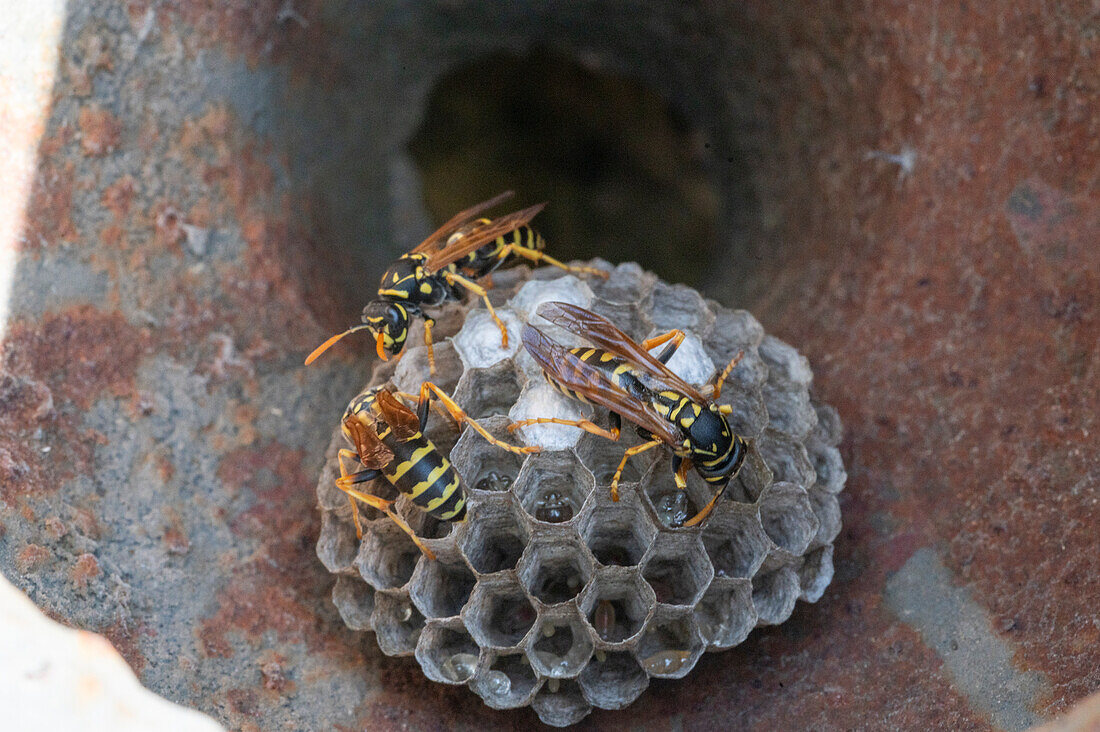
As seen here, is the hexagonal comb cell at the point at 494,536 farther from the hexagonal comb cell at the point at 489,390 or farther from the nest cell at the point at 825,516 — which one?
the nest cell at the point at 825,516

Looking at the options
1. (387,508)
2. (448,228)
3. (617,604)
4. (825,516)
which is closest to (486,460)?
(387,508)

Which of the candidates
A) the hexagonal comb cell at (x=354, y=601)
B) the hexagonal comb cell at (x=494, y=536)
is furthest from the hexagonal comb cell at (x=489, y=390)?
the hexagonal comb cell at (x=354, y=601)

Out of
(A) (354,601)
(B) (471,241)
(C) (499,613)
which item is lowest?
(A) (354,601)

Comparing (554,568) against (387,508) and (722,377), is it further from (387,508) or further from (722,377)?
(722,377)

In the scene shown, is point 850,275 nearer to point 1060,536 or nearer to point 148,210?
point 1060,536

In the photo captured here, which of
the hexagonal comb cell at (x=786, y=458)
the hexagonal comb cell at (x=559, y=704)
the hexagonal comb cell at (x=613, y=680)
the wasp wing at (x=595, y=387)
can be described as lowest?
the hexagonal comb cell at (x=559, y=704)
